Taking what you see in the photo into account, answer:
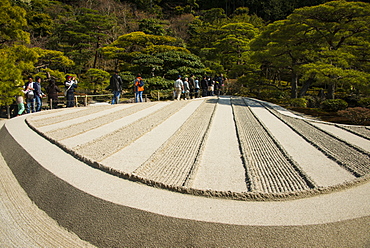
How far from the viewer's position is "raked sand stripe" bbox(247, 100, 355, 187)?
2.21 m

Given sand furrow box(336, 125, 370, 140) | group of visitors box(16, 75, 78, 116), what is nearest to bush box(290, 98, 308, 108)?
sand furrow box(336, 125, 370, 140)

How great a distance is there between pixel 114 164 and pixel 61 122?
10.3ft

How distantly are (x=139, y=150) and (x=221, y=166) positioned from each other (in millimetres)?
1140

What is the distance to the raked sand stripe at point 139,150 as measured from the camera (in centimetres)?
252

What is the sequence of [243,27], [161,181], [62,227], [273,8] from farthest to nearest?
[273,8] < [243,27] < [161,181] < [62,227]

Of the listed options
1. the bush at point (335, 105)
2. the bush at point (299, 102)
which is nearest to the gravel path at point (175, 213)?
the bush at point (335, 105)

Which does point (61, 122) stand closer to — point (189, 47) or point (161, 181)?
point (161, 181)

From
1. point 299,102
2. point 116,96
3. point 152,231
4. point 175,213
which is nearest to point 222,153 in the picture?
point 175,213

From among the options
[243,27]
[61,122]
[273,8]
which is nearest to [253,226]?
[61,122]

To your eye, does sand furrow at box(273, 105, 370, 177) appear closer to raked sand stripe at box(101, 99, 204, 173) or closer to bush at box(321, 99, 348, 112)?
raked sand stripe at box(101, 99, 204, 173)

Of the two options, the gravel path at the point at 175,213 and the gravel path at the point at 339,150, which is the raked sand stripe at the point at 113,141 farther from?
the gravel path at the point at 339,150

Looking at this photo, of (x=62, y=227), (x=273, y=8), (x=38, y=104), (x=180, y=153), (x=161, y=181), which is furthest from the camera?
(x=273, y=8)

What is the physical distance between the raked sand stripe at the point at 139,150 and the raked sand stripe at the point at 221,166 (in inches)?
27.3

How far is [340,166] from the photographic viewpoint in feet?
8.31
